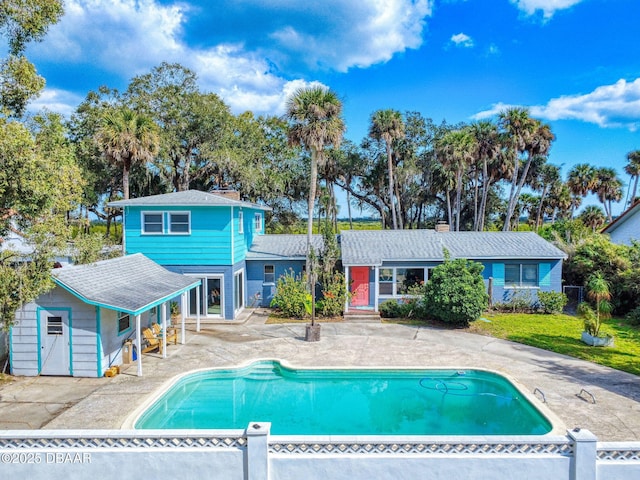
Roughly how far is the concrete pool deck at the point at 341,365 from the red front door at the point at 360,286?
91.4 inches

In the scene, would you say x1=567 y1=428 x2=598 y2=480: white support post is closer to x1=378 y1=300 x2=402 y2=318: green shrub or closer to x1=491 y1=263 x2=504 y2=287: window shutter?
x1=378 y1=300 x2=402 y2=318: green shrub

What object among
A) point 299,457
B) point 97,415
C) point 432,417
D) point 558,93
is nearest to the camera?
point 299,457

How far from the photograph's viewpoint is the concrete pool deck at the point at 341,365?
31.4 feet

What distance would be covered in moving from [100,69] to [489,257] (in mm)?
31214

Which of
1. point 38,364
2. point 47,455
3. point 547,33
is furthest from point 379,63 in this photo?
point 47,455

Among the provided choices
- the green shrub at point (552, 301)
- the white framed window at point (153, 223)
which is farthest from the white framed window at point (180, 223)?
the green shrub at point (552, 301)

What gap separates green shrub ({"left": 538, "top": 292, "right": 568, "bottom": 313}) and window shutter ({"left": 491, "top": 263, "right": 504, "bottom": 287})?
201 centimetres

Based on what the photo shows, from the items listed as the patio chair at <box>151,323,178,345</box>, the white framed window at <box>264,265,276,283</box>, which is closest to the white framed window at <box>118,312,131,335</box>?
the patio chair at <box>151,323,178,345</box>

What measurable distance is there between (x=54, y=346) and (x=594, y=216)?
47747mm

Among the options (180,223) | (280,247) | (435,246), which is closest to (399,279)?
(435,246)

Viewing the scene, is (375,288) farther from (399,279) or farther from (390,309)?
(399,279)

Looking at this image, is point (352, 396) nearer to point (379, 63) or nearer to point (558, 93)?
point (379, 63)

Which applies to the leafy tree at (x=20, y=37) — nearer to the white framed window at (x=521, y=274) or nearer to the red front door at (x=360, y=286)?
the red front door at (x=360, y=286)

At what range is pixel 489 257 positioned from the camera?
2180cm
